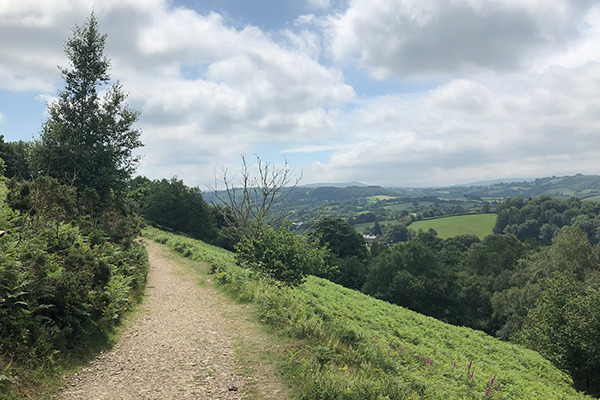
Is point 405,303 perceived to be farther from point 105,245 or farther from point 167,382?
point 167,382

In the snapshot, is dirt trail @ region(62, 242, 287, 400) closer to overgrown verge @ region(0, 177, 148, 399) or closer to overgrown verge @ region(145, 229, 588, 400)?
overgrown verge @ region(0, 177, 148, 399)

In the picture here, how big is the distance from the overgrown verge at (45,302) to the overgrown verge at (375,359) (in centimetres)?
476

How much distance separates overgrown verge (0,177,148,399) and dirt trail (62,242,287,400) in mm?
617

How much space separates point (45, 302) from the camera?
26.0 feet

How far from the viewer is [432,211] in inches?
6919

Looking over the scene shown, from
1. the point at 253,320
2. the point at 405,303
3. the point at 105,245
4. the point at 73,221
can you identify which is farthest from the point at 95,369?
the point at 405,303

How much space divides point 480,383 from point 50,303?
12.3 meters

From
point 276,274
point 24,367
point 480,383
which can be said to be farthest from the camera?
point 276,274

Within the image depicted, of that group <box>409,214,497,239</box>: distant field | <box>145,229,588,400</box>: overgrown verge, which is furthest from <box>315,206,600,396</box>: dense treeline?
<box>409,214,497,239</box>: distant field

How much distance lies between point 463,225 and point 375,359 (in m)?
137

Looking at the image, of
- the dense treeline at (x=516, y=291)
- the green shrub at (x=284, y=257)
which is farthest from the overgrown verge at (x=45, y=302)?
the dense treeline at (x=516, y=291)

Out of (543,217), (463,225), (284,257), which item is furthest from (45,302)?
(543,217)

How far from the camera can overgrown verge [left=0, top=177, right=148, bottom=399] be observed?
6441 mm

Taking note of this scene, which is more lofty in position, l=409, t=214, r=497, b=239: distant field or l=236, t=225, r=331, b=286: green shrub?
l=236, t=225, r=331, b=286: green shrub
